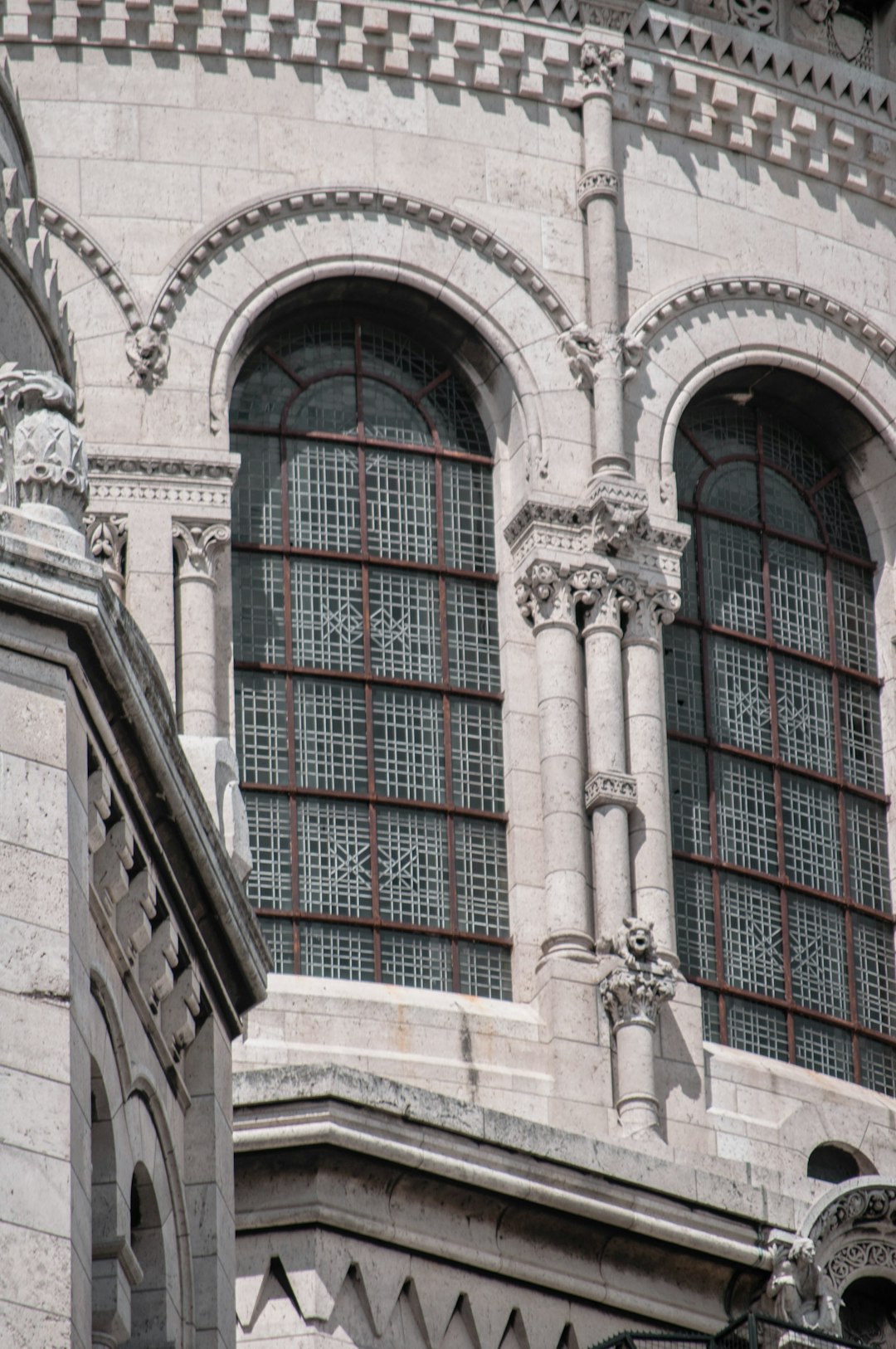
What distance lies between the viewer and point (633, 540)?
→ 129ft

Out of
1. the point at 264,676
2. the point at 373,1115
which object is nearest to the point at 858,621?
the point at 264,676

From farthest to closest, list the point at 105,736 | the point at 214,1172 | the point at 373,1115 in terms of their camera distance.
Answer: the point at 373,1115 < the point at 214,1172 < the point at 105,736

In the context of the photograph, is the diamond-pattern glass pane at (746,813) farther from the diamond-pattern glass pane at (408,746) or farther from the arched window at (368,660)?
the diamond-pattern glass pane at (408,746)

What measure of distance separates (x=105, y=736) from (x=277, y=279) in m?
16.4

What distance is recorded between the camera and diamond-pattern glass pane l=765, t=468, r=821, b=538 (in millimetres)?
41562

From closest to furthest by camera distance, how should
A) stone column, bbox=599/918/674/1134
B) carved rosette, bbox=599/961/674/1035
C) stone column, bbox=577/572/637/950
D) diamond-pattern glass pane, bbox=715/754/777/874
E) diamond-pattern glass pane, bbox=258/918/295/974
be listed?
stone column, bbox=599/918/674/1134
carved rosette, bbox=599/961/674/1035
diamond-pattern glass pane, bbox=258/918/295/974
stone column, bbox=577/572/637/950
diamond-pattern glass pane, bbox=715/754/777/874

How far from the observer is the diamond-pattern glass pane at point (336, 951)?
1471 inches

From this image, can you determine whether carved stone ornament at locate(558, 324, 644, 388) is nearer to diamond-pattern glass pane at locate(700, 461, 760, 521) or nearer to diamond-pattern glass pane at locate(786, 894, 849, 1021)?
diamond-pattern glass pane at locate(700, 461, 760, 521)

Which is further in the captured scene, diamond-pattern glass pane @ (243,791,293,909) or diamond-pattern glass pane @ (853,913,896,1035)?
diamond-pattern glass pane @ (853,913,896,1035)

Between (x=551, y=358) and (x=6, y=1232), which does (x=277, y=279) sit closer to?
(x=551, y=358)

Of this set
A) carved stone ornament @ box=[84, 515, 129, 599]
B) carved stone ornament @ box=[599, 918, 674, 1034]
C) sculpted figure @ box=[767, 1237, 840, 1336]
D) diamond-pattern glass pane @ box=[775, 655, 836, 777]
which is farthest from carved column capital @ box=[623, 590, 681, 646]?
sculpted figure @ box=[767, 1237, 840, 1336]

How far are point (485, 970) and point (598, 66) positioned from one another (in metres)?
8.89

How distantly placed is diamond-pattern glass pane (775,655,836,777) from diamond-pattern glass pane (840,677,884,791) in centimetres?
16

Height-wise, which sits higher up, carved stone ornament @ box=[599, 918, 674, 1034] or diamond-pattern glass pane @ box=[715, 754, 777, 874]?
diamond-pattern glass pane @ box=[715, 754, 777, 874]
